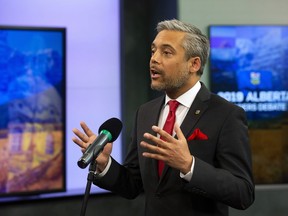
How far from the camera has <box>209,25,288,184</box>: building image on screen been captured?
3.60 metres

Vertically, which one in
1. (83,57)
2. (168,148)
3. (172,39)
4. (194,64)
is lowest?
(168,148)

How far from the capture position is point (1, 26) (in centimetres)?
328

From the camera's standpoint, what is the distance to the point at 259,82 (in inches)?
143

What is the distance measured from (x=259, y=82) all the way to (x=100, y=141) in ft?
8.33

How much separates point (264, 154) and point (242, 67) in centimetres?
80

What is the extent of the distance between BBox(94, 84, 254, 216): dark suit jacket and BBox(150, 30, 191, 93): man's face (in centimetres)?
13

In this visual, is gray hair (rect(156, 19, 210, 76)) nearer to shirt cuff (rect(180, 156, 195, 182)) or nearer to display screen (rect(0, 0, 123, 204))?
shirt cuff (rect(180, 156, 195, 182))

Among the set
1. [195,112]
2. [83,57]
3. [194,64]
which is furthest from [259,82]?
[195,112]

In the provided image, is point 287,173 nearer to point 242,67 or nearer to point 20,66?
point 242,67

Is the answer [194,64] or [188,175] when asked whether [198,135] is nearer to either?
[188,175]

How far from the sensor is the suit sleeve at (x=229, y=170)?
58.5 inches

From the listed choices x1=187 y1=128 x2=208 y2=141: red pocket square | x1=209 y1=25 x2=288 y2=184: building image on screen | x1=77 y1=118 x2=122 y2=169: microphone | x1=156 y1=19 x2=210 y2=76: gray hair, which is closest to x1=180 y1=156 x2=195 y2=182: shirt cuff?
x1=187 y1=128 x2=208 y2=141: red pocket square

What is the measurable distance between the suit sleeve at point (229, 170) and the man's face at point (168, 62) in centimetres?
29

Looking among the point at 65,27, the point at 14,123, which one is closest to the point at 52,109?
the point at 14,123
